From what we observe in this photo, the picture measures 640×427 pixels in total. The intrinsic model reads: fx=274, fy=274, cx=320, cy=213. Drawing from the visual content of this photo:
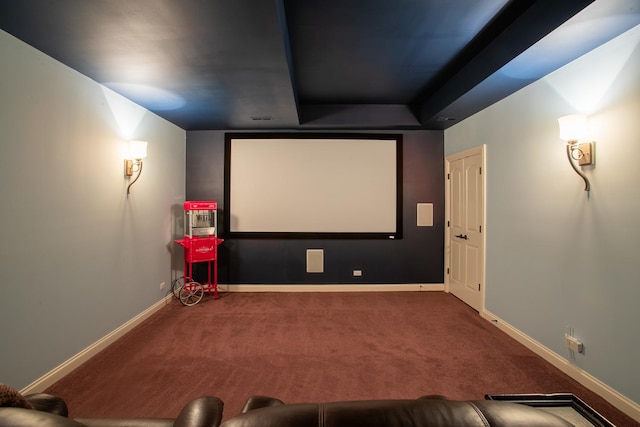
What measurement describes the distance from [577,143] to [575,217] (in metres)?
0.59

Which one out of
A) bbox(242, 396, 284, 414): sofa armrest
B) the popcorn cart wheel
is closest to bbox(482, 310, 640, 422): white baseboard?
bbox(242, 396, 284, 414): sofa armrest

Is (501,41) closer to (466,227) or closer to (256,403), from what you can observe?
(466,227)

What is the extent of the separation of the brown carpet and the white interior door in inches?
18.0

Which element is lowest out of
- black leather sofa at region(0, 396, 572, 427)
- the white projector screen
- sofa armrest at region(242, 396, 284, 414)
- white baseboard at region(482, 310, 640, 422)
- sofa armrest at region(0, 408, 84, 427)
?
white baseboard at region(482, 310, 640, 422)

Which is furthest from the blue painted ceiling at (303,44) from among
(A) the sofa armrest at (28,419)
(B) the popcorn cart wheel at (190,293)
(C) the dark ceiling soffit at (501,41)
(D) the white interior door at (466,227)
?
(B) the popcorn cart wheel at (190,293)

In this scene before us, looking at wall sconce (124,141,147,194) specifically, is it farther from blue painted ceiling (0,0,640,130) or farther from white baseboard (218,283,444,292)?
white baseboard (218,283,444,292)

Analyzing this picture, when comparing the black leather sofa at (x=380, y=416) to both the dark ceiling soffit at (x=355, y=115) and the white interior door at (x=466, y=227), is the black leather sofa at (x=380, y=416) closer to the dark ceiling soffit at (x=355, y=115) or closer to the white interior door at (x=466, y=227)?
the white interior door at (x=466, y=227)

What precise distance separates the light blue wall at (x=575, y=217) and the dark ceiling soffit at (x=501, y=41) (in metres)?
0.53

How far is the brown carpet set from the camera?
6.57 ft

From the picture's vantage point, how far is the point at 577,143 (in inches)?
84.5

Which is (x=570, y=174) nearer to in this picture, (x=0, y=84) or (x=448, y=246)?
(x=448, y=246)

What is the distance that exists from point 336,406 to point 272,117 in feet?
11.7

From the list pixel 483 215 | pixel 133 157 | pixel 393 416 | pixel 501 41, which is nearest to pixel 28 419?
pixel 393 416

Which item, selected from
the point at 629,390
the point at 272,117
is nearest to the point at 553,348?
the point at 629,390
